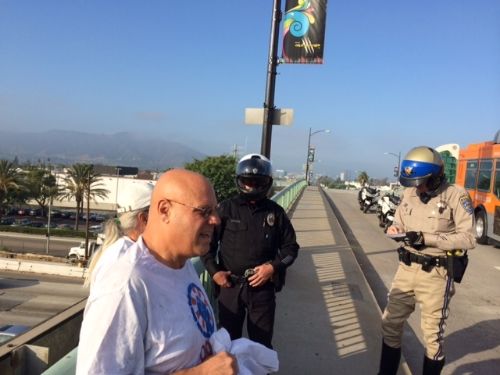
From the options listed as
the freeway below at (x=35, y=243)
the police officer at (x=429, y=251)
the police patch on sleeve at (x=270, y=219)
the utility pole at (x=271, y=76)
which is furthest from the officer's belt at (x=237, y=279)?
the freeway below at (x=35, y=243)

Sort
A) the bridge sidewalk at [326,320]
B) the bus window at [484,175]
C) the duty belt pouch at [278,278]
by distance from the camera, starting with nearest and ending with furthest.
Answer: the duty belt pouch at [278,278] → the bridge sidewalk at [326,320] → the bus window at [484,175]

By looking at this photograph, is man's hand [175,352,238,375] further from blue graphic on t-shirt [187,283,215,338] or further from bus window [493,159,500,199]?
bus window [493,159,500,199]

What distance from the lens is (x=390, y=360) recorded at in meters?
3.84

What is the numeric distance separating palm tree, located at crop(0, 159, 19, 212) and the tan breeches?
49830mm

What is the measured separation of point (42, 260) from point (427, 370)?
110 feet

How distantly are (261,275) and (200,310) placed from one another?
1.55 meters

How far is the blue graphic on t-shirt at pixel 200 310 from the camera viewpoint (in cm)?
167

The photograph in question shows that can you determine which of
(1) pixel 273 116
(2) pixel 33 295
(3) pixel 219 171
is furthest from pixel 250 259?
(3) pixel 219 171

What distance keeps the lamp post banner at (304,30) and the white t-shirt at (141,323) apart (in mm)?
6113

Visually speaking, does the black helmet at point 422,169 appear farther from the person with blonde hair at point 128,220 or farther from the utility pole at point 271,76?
the utility pole at point 271,76

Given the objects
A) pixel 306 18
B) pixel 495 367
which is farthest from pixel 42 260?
pixel 495 367

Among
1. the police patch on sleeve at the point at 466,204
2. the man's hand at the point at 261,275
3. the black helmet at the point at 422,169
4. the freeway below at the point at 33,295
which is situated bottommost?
the freeway below at the point at 33,295

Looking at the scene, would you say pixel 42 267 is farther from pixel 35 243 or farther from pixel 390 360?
pixel 390 360

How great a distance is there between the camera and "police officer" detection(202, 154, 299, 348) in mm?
3332
